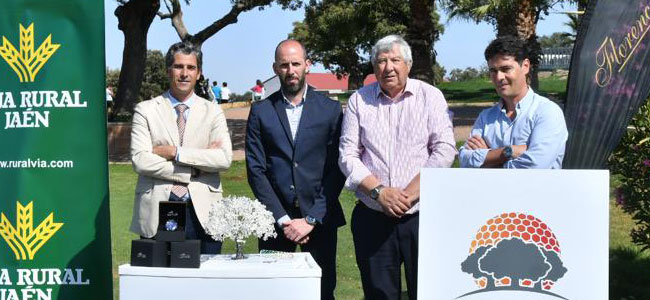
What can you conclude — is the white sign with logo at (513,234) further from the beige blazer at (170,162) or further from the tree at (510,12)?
the tree at (510,12)

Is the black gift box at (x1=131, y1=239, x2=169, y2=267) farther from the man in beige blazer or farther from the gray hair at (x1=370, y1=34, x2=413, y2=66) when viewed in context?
the gray hair at (x1=370, y1=34, x2=413, y2=66)

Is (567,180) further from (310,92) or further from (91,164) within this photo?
(91,164)

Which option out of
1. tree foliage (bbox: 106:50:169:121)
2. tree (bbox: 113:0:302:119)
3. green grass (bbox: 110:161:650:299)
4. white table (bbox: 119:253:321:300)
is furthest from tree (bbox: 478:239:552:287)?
tree foliage (bbox: 106:50:169:121)

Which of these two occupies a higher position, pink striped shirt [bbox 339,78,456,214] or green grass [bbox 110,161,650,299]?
pink striped shirt [bbox 339,78,456,214]

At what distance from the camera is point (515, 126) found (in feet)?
13.5

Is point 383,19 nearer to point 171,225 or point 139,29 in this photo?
point 139,29

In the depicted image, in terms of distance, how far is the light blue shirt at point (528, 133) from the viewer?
3982 millimetres

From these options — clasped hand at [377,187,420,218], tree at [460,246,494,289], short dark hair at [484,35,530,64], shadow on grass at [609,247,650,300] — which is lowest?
shadow on grass at [609,247,650,300]

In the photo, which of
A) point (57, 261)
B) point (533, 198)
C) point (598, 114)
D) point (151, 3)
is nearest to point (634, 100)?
point (598, 114)

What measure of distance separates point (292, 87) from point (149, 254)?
4.45 feet

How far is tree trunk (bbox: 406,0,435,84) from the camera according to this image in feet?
51.6

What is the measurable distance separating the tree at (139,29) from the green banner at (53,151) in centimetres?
1572

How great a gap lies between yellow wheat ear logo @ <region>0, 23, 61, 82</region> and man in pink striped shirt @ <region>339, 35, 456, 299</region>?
170 cm

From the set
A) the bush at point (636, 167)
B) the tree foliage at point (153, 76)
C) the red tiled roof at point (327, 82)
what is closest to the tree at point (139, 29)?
the bush at point (636, 167)
